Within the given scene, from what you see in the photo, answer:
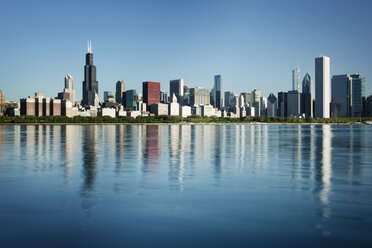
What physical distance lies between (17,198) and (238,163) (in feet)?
70.5

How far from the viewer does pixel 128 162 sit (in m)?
35.3

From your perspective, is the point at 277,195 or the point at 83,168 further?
the point at 83,168

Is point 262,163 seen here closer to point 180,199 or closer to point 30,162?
point 180,199

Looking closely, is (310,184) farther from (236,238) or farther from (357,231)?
(236,238)

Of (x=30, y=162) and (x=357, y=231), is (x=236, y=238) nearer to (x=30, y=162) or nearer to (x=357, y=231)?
(x=357, y=231)

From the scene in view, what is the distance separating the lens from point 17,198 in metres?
19.5

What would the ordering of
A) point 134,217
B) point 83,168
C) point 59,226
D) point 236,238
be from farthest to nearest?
point 83,168, point 134,217, point 59,226, point 236,238

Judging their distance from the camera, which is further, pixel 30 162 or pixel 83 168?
pixel 30 162

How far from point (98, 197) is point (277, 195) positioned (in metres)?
10.1

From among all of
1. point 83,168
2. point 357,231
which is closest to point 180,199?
point 357,231

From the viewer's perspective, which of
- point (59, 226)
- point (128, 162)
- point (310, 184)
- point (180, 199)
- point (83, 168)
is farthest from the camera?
point (128, 162)

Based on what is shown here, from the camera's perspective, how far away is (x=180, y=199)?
1914 centimetres

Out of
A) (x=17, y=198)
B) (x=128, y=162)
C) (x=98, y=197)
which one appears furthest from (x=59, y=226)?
(x=128, y=162)

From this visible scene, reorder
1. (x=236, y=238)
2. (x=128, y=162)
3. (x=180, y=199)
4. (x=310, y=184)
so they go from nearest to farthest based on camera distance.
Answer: (x=236, y=238) < (x=180, y=199) < (x=310, y=184) < (x=128, y=162)
